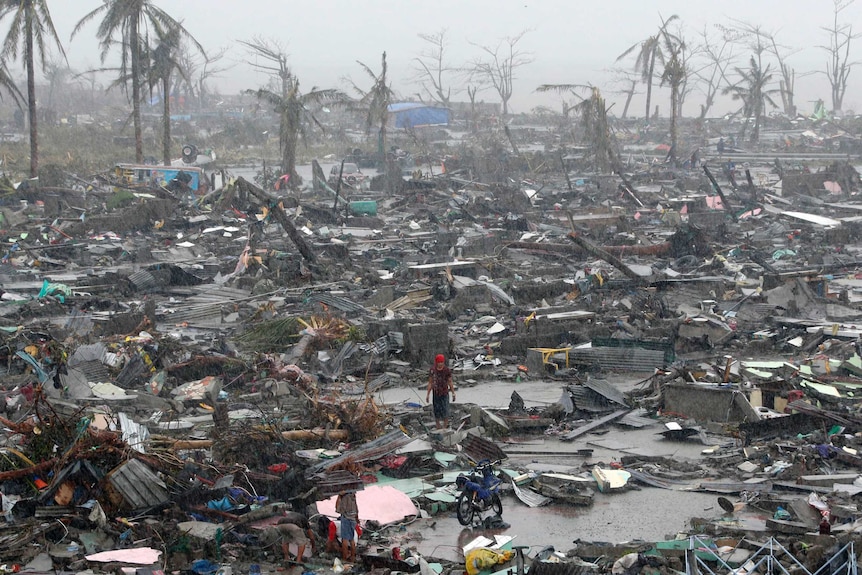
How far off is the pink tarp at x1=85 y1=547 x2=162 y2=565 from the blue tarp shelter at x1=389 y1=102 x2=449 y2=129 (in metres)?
44.9

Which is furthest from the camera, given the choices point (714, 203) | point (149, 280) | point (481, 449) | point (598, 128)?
point (598, 128)

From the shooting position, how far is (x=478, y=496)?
26.0ft

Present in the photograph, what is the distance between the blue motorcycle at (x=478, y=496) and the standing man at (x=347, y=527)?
88 centimetres

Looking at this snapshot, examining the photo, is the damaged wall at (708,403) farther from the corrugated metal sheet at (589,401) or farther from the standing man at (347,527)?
the standing man at (347,527)

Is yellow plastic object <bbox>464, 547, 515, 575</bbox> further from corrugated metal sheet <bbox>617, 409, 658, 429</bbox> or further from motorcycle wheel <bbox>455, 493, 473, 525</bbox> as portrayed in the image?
corrugated metal sheet <bbox>617, 409, 658, 429</bbox>

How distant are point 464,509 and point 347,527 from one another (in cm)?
105

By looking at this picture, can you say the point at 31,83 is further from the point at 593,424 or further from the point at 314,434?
the point at 593,424

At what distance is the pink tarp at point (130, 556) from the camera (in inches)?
270

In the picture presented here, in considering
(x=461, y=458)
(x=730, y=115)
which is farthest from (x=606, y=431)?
(x=730, y=115)

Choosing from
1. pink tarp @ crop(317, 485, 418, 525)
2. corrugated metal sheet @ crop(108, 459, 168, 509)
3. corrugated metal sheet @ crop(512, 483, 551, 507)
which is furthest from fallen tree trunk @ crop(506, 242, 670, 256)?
corrugated metal sheet @ crop(108, 459, 168, 509)

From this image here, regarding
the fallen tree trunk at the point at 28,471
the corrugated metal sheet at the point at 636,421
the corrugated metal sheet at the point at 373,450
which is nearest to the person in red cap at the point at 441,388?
the corrugated metal sheet at the point at 373,450

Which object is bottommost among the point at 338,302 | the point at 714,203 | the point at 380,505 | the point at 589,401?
the point at 380,505

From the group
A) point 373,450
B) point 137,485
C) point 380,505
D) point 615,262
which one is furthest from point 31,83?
point 380,505

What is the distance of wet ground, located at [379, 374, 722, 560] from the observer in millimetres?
7801
